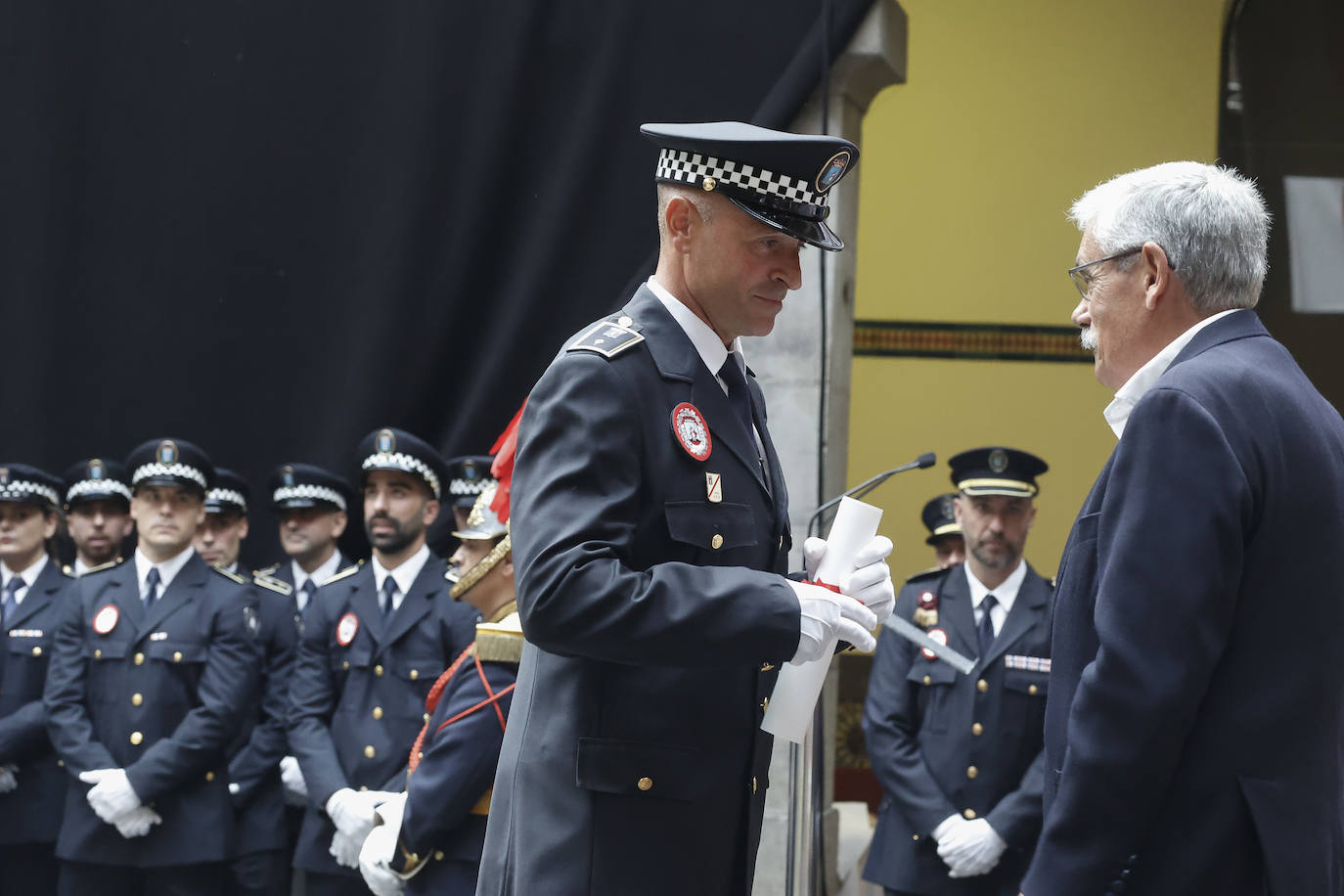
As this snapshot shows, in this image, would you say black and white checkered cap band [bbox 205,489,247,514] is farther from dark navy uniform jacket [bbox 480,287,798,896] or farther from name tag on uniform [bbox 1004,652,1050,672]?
dark navy uniform jacket [bbox 480,287,798,896]

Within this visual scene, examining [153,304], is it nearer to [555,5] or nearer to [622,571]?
[555,5]

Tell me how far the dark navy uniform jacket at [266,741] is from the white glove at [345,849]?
62 centimetres

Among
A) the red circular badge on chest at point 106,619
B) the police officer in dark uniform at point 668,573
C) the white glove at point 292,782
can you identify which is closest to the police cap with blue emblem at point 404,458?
the red circular badge on chest at point 106,619

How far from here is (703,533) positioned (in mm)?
1859

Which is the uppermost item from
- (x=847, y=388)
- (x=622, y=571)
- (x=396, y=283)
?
(x=396, y=283)

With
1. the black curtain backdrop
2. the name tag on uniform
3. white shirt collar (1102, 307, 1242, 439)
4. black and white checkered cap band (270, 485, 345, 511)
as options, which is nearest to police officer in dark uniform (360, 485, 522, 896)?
white shirt collar (1102, 307, 1242, 439)

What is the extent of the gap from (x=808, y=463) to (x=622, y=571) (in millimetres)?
2761

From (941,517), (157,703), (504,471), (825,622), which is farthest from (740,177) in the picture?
(941,517)

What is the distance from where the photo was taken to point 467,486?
16.3 ft

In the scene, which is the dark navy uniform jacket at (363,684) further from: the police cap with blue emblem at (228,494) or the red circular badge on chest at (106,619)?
the police cap with blue emblem at (228,494)

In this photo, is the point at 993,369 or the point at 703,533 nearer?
the point at 703,533

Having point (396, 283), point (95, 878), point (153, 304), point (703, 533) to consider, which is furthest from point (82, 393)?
point (703, 533)

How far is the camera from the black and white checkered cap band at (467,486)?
4.95m

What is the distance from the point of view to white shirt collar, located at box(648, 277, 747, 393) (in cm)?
199
